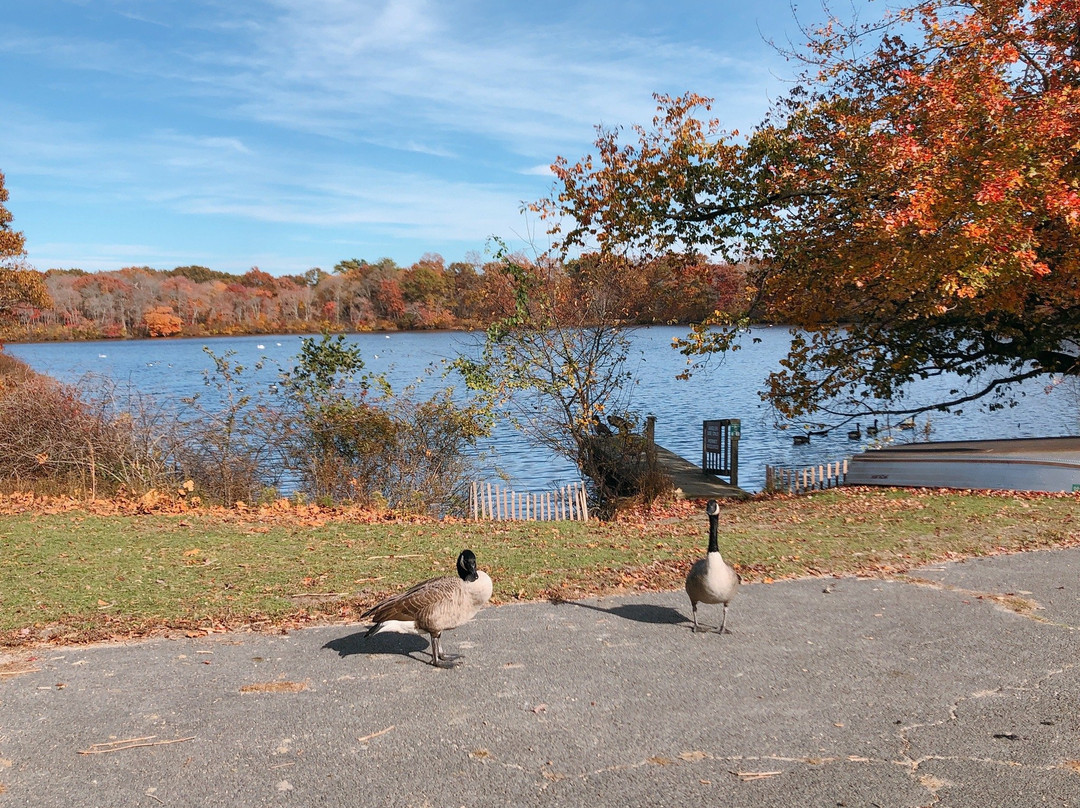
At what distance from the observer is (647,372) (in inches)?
2314

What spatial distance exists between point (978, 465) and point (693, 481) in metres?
7.90

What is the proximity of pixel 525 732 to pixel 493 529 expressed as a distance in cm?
751

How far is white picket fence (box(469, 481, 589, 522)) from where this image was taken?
1625 cm

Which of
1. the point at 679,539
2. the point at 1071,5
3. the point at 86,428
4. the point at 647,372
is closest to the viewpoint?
the point at 679,539

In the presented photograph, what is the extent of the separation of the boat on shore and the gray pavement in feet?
36.6

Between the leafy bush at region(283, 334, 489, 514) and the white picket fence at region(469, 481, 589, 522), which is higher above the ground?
the leafy bush at region(283, 334, 489, 514)

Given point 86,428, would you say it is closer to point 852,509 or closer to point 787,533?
point 787,533

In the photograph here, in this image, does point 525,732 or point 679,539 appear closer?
point 525,732

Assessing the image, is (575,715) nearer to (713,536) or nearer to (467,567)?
(467,567)

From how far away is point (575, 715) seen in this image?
220 inches

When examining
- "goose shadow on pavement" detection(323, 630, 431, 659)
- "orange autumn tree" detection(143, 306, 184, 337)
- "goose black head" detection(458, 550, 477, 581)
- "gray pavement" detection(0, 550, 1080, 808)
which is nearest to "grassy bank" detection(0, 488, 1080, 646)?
"goose shadow on pavement" detection(323, 630, 431, 659)

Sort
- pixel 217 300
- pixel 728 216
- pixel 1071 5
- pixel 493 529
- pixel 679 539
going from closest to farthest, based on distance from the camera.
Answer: pixel 679 539 → pixel 493 529 → pixel 1071 5 → pixel 728 216 → pixel 217 300

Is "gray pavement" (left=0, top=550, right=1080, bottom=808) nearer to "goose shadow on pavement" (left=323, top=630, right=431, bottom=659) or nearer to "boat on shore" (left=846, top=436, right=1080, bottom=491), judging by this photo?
"goose shadow on pavement" (left=323, top=630, right=431, bottom=659)

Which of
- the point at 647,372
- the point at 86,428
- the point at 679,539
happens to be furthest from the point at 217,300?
the point at 679,539
